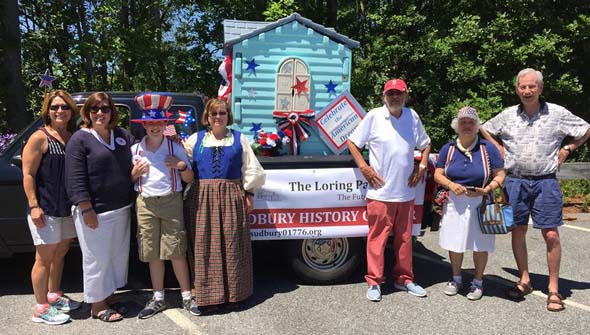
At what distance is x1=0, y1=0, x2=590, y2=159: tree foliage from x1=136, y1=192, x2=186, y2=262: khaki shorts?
716cm

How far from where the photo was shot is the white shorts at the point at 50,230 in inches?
134

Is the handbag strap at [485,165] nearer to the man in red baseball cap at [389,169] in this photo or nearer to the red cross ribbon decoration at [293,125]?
the man in red baseball cap at [389,169]

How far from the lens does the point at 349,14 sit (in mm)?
15531

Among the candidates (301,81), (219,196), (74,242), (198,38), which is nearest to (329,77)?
(301,81)

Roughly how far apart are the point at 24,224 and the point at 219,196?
1679 millimetres

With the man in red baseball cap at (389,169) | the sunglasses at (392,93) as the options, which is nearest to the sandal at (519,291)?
the man in red baseball cap at (389,169)

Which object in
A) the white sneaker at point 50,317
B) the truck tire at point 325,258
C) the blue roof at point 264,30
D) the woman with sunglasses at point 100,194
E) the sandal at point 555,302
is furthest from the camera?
the blue roof at point 264,30

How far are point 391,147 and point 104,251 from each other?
237 centimetres

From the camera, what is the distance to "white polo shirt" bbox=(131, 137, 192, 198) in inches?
137

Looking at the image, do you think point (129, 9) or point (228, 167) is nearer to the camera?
point (228, 167)

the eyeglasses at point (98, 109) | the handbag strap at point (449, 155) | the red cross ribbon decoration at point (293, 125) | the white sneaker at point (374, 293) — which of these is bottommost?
the white sneaker at point (374, 293)

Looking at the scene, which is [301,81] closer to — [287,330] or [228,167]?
[228,167]

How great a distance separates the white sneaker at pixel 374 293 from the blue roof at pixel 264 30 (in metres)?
2.35

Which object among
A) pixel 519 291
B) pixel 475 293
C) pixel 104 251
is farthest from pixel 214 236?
pixel 519 291
